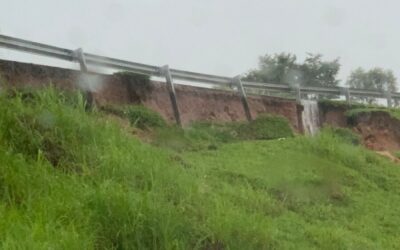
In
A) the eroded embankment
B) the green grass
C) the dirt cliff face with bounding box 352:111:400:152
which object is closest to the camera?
the dirt cliff face with bounding box 352:111:400:152

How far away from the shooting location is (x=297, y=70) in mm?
31297

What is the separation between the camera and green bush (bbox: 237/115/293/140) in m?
14.2

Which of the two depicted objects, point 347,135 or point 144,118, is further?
point 347,135

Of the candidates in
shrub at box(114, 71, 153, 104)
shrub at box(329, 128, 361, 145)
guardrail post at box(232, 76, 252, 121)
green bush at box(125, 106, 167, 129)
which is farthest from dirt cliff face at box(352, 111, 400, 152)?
green bush at box(125, 106, 167, 129)

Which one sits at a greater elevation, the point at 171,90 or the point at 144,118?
the point at 171,90

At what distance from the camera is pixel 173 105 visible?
13836 millimetres

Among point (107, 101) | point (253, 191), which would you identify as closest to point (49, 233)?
point (253, 191)

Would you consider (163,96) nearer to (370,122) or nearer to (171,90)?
(171,90)

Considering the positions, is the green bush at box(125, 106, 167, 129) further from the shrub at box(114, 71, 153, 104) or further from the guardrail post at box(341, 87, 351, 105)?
the guardrail post at box(341, 87, 351, 105)

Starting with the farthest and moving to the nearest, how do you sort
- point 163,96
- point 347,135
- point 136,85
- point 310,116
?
point 310,116, point 347,135, point 163,96, point 136,85

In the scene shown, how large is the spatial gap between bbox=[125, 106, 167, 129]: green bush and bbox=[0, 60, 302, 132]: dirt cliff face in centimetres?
49

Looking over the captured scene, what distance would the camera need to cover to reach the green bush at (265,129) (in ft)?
46.7

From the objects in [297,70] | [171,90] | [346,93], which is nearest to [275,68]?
[297,70]

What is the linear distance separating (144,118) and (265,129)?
3.06 metres
